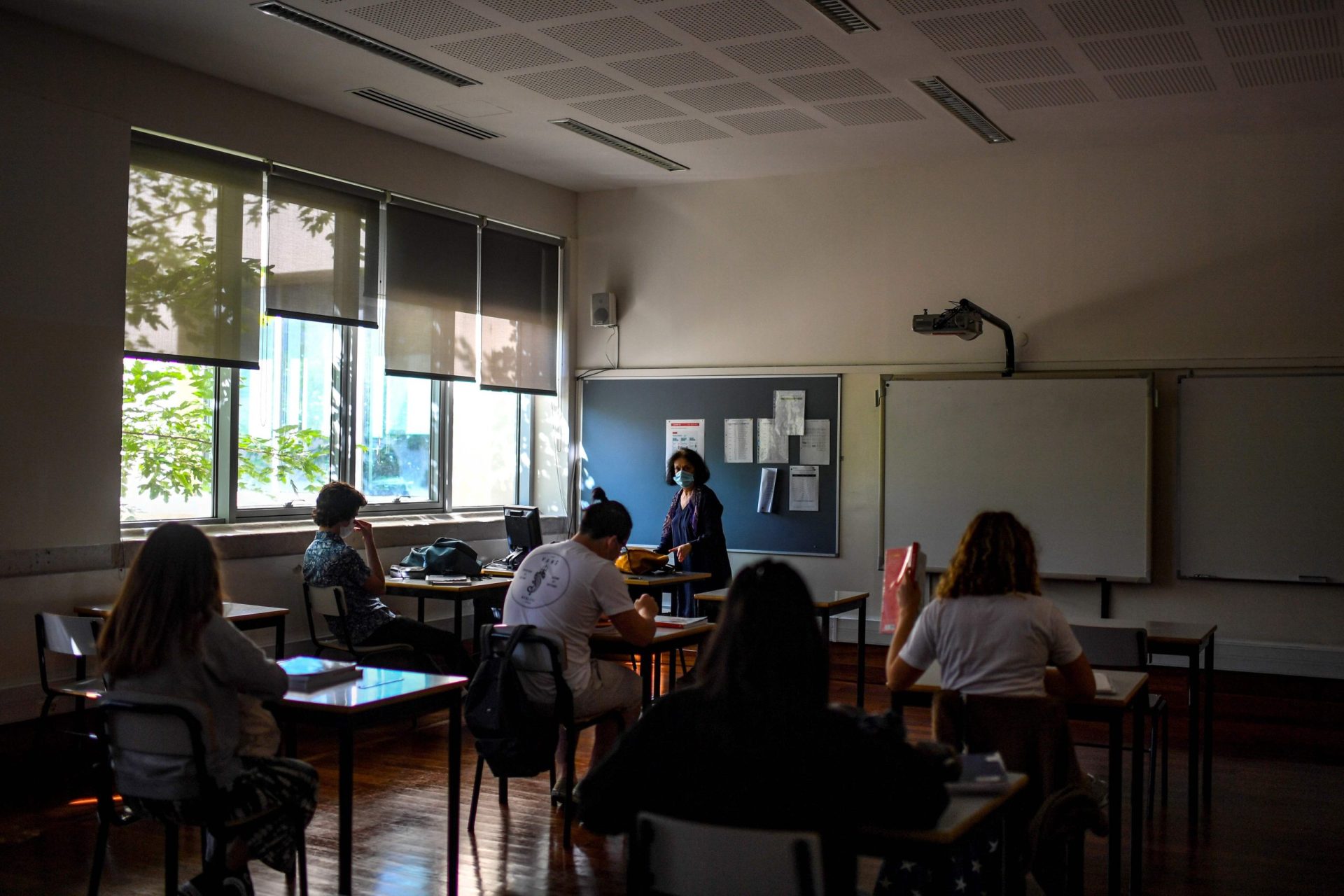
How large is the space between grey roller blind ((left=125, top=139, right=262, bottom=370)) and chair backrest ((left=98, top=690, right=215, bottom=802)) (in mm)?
3497

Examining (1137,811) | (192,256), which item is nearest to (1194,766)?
(1137,811)

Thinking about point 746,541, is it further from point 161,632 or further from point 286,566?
point 161,632

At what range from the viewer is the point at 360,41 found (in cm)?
580

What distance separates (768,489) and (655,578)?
238 cm

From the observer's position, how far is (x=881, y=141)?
758 centimetres

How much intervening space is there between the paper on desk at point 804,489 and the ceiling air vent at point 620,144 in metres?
2.37

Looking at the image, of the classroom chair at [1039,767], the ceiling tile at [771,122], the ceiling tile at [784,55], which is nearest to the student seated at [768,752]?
the classroom chair at [1039,767]

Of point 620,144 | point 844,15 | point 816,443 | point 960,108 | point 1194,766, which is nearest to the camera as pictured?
point 1194,766

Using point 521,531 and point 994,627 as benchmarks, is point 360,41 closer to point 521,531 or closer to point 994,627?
point 521,531

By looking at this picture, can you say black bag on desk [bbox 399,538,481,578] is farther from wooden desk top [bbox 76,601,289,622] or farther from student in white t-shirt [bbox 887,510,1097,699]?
student in white t-shirt [bbox 887,510,1097,699]

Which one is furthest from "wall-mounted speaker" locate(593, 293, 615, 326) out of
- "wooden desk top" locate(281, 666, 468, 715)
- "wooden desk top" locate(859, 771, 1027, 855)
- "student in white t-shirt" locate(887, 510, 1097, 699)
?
"wooden desk top" locate(859, 771, 1027, 855)

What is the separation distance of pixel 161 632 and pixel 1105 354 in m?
6.36

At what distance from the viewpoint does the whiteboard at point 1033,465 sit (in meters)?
7.40

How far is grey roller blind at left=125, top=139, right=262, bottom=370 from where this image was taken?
594 centimetres
